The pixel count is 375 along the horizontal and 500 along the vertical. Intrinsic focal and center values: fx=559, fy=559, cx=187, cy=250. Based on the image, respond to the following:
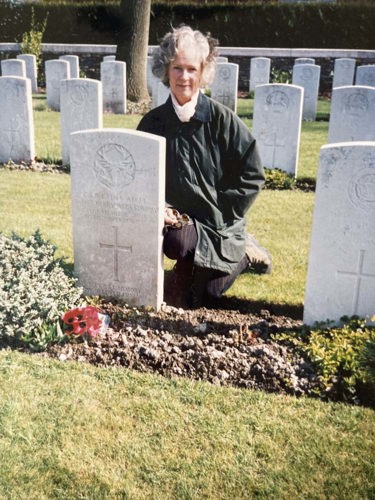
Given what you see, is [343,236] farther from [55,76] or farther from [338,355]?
[55,76]

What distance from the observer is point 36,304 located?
344 centimetres

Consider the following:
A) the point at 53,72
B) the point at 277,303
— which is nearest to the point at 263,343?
the point at 277,303

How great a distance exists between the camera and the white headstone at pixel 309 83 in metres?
13.3

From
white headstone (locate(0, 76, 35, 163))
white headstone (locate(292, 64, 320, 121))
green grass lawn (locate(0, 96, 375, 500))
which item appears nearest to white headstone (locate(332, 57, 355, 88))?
white headstone (locate(292, 64, 320, 121))

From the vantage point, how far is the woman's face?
146 inches

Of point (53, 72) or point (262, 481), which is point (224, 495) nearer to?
point (262, 481)

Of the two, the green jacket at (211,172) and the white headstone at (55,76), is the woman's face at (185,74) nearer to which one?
the green jacket at (211,172)

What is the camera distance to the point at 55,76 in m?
13.5

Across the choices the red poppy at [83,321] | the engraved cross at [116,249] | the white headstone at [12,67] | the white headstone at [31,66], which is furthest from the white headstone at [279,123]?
the white headstone at [31,66]

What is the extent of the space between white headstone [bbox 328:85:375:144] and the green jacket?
3839mm

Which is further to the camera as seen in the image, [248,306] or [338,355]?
[248,306]

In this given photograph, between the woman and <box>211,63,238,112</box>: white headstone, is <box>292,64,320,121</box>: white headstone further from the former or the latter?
the woman

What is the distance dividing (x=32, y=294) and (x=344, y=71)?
14.0 m


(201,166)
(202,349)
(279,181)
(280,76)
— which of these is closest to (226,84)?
(280,76)
